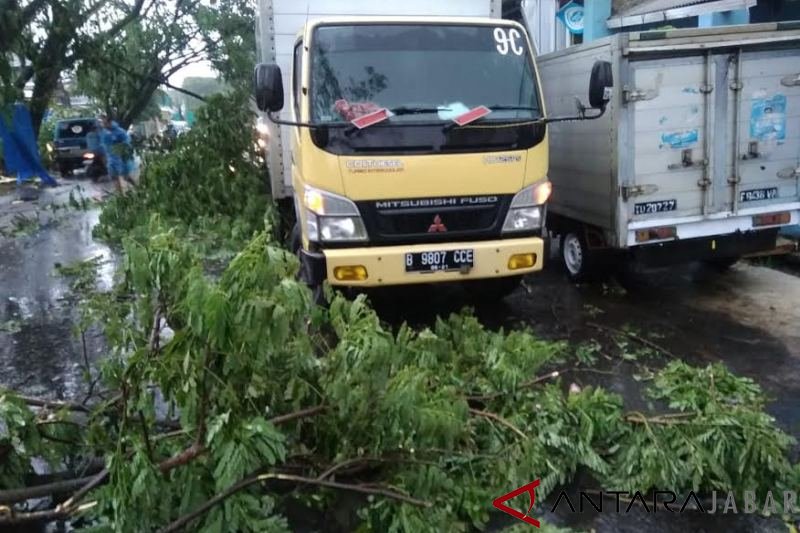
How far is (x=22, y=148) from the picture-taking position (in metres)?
17.2

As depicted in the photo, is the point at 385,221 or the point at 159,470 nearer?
the point at 159,470

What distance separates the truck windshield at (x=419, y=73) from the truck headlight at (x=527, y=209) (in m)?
0.56

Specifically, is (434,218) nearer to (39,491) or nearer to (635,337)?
(635,337)

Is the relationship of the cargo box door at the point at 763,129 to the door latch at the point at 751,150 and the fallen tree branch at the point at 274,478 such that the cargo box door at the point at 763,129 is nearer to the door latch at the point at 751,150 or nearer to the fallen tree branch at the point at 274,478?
the door latch at the point at 751,150

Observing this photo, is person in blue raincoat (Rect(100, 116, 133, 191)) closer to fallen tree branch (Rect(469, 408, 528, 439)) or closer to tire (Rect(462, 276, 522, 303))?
tire (Rect(462, 276, 522, 303))

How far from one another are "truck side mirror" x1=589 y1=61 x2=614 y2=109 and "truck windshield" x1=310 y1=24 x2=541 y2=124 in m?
0.44

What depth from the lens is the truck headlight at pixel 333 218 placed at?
5367mm

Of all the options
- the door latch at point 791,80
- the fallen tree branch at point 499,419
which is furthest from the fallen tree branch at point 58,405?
the door latch at point 791,80

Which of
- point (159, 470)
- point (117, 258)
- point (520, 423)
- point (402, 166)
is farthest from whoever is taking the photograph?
point (117, 258)

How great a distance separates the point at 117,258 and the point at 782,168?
7.49 metres

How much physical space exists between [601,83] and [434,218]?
1.68m

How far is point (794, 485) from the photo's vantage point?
11.4 feet

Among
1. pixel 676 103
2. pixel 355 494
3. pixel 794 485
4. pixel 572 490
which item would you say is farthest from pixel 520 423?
pixel 676 103

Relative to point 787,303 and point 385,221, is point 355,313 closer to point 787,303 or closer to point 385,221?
point 385,221
